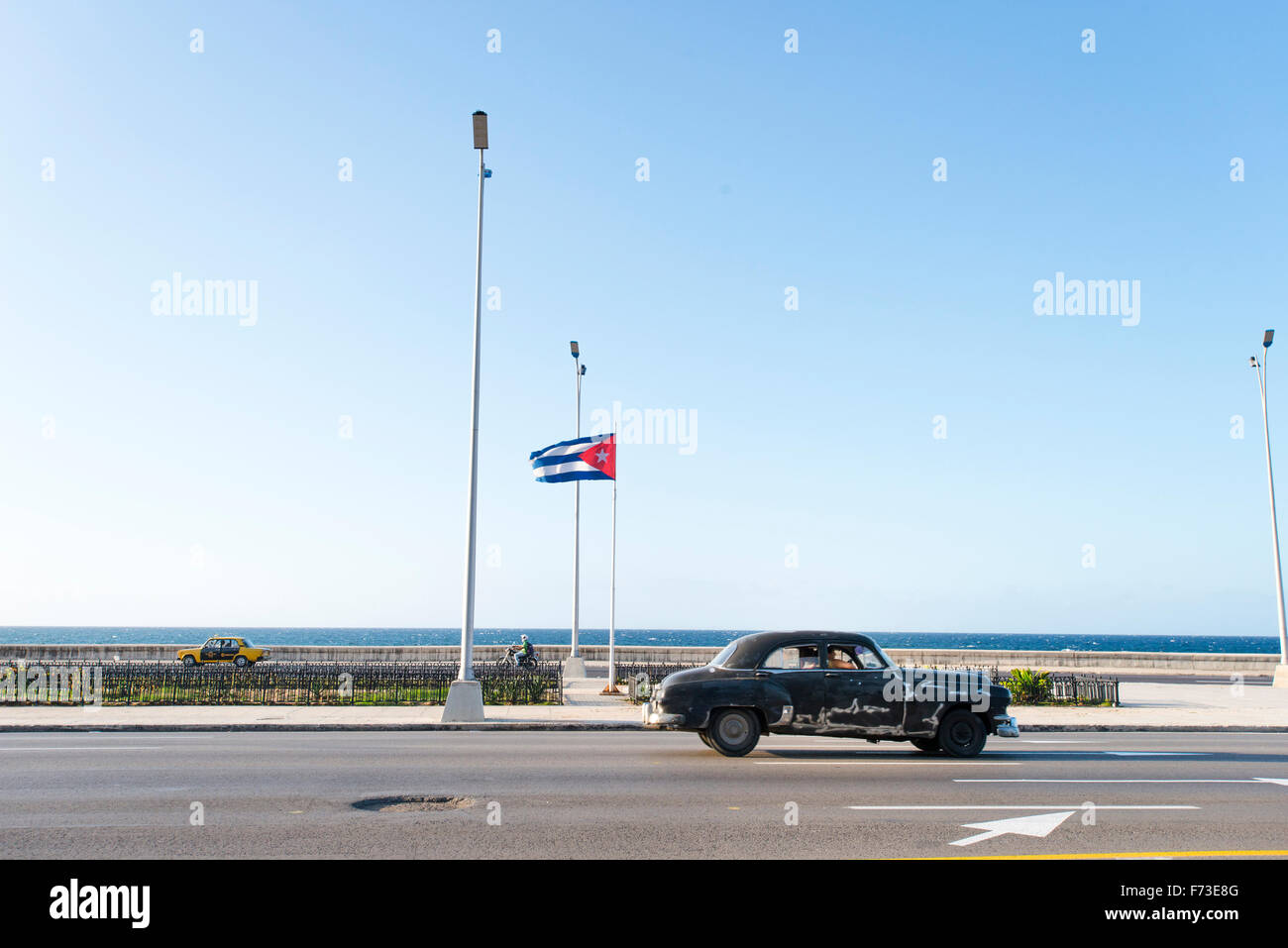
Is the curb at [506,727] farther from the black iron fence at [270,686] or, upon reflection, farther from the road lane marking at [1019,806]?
the road lane marking at [1019,806]

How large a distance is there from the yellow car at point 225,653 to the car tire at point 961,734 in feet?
109

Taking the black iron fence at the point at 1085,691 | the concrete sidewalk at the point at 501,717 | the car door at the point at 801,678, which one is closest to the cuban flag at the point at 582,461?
the concrete sidewalk at the point at 501,717

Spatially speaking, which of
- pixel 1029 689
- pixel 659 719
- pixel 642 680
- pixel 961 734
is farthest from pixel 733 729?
pixel 1029 689

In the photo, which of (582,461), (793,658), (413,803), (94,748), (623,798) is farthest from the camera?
(582,461)

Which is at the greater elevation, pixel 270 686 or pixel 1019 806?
pixel 1019 806

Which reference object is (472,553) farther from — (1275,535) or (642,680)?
(1275,535)

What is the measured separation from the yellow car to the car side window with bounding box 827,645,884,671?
32501 millimetres

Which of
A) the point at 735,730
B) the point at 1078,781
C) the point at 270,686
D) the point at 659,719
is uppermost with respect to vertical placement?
the point at 659,719

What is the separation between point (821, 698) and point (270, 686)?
1598 centimetres

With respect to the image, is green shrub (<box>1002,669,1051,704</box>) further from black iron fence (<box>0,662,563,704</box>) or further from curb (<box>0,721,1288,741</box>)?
black iron fence (<box>0,662,563,704</box>)

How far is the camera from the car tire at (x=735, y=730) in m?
13.0

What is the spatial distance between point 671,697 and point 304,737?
23.4 ft

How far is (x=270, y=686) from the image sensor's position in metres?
23.5

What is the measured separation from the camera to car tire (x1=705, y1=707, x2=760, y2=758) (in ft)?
42.8
